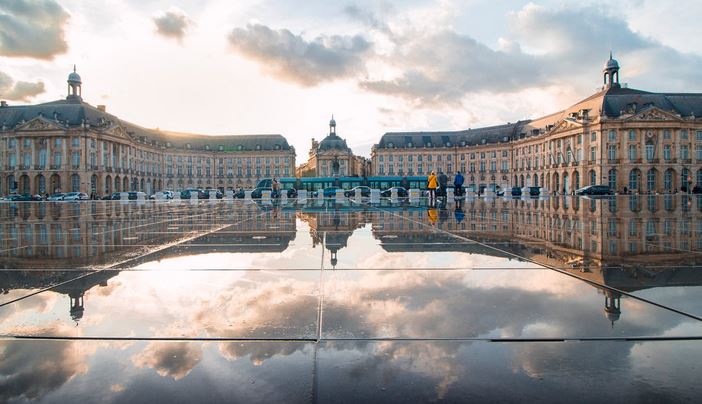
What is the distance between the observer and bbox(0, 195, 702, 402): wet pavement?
74.1 inches

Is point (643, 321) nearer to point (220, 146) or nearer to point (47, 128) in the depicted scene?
point (47, 128)

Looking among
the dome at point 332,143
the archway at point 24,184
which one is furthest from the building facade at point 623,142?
the archway at point 24,184

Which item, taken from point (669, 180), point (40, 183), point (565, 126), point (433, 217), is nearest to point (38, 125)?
point (40, 183)

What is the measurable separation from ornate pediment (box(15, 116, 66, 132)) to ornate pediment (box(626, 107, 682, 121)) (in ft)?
323

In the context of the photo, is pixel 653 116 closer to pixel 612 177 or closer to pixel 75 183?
pixel 612 177

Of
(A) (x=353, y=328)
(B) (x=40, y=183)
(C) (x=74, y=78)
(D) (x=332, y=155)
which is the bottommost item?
(A) (x=353, y=328)

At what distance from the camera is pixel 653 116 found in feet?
236

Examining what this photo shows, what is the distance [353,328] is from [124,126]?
100 meters

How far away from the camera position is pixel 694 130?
7325 cm

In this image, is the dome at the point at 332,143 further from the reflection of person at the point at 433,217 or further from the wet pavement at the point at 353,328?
the wet pavement at the point at 353,328

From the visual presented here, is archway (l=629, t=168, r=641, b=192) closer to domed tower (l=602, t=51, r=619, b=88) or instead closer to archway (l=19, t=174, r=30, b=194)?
domed tower (l=602, t=51, r=619, b=88)

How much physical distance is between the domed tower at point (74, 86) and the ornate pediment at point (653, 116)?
326 ft

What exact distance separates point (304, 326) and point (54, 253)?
461 centimetres

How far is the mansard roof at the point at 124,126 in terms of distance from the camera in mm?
79438
